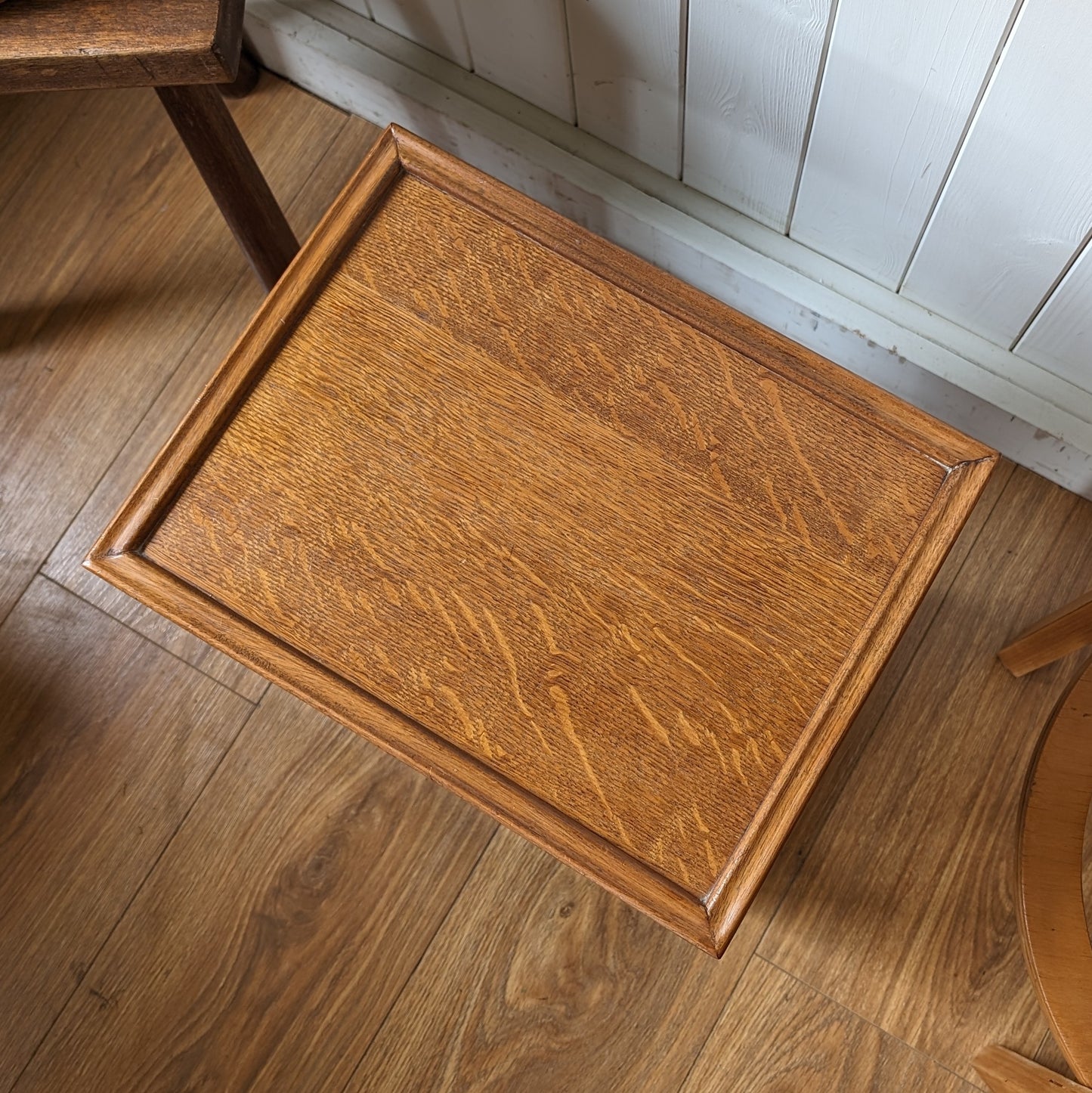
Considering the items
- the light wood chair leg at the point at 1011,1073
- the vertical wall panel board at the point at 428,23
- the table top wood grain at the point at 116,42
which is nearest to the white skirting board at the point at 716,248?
the vertical wall panel board at the point at 428,23

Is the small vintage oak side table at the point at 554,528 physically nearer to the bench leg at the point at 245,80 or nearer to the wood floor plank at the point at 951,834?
the wood floor plank at the point at 951,834

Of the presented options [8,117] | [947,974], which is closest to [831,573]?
[947,974]

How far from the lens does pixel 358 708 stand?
67 centimetres

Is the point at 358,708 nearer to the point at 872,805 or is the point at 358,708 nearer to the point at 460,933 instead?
the point at 460,933

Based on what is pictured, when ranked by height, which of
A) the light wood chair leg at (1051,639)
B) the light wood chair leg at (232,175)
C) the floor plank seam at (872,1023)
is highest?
the light wood chair leg at (1051,639)

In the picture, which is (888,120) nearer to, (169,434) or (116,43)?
(116,43)

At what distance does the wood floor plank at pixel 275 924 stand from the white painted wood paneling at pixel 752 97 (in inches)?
25.7

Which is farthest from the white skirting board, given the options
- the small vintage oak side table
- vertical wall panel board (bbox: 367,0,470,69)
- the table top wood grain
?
the table top wood grain

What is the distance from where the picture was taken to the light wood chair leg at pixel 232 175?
2.63ft

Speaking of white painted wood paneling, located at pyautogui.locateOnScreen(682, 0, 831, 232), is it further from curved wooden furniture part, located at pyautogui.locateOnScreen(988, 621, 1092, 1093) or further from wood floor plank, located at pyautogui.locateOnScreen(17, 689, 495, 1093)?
wood floor plank, located at pyautogui.locateOnScreen(17, 689, 495, 1093)

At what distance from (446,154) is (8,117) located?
81cm

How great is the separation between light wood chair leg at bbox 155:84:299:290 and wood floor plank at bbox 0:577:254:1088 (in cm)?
44

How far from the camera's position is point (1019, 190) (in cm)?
76

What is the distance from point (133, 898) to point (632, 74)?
92 centimetres
